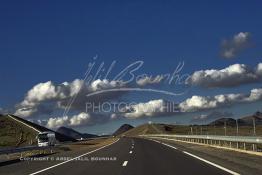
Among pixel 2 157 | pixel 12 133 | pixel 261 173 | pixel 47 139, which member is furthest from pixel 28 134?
pixel 261 173

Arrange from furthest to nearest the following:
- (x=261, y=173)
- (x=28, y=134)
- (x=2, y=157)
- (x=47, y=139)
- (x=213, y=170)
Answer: (x=28, y=134), (x=47, y=139), (x=2, y=157), (x=213, y=170), (x=261, y=173)

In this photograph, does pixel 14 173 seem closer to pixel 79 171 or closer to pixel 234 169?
pixel 79 171

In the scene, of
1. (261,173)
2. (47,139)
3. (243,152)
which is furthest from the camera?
(47,139)

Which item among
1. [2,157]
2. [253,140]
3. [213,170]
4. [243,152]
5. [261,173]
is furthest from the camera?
[2,157]

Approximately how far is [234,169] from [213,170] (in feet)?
2.73

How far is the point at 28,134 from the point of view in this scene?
128 metres

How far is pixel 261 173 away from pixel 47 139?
51.8 m

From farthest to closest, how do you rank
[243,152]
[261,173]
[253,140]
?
1. [243,152]
2. [253,140]
3. [261,173]

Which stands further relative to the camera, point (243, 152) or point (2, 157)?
point (2, 157)

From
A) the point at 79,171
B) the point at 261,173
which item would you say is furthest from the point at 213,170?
the point at 79,171

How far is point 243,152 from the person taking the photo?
94.8ft

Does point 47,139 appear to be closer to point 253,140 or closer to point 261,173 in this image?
point 253,140

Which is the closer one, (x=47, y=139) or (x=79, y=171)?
(x=79, y=171)

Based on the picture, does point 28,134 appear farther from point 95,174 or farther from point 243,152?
point 95,174
